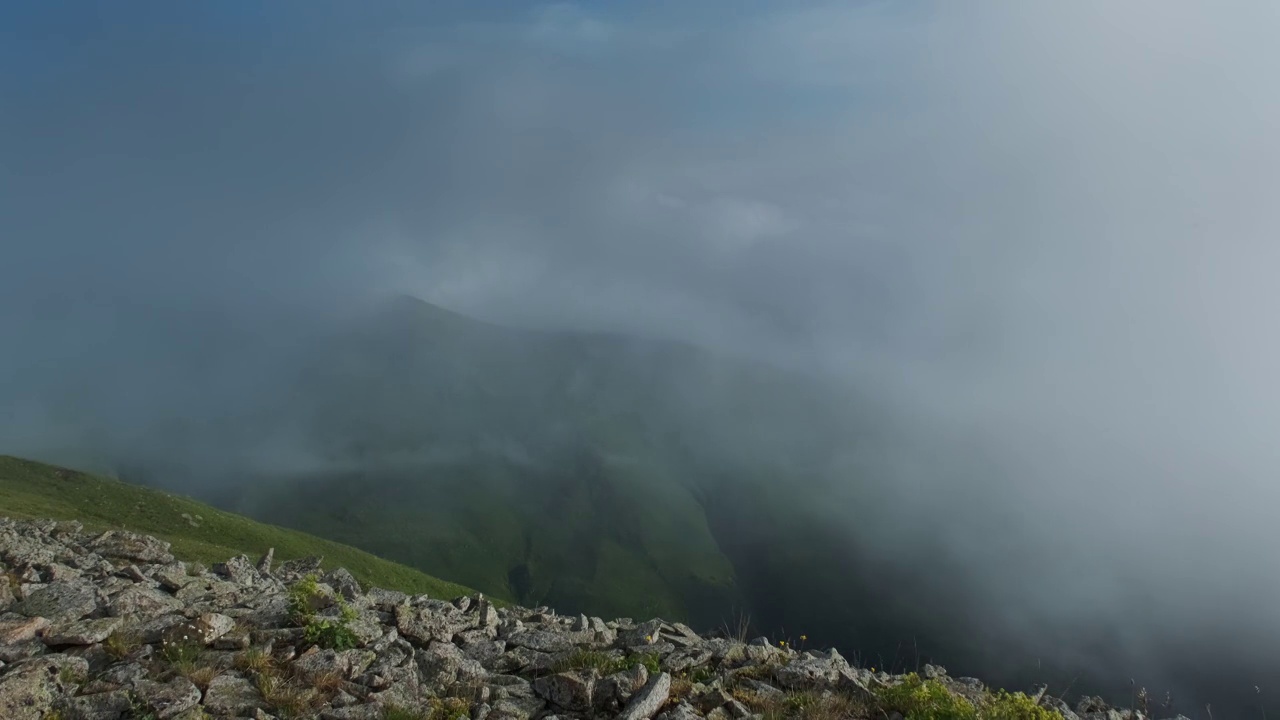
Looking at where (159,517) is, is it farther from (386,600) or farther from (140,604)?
(140,604)

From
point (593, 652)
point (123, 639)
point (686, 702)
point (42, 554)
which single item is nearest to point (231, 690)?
point (123, 639)

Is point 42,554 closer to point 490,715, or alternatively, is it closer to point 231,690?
point 231,690

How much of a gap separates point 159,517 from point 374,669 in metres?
98.9

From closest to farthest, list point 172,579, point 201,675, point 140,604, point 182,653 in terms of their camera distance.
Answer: point 201,675, point 182,653, point 140,604, point 172,579

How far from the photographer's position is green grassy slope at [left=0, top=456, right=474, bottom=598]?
306ft

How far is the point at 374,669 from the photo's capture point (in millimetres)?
16875

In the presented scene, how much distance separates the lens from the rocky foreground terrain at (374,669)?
14797 mm

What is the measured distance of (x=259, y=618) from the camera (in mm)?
19250

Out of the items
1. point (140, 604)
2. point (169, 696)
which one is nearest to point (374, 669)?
point (169, 696)

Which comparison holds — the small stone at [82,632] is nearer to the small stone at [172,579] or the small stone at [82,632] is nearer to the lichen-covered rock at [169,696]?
the lichen-covered rock at [169,696]

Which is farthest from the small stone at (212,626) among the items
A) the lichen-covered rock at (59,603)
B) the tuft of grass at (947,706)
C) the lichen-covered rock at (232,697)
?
the tuft of grass at (947,706)

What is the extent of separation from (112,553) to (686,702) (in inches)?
1185

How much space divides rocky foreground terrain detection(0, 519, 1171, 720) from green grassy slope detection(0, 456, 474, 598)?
217ft

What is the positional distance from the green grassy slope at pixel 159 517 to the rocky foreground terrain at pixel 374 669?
6621 centimetres
